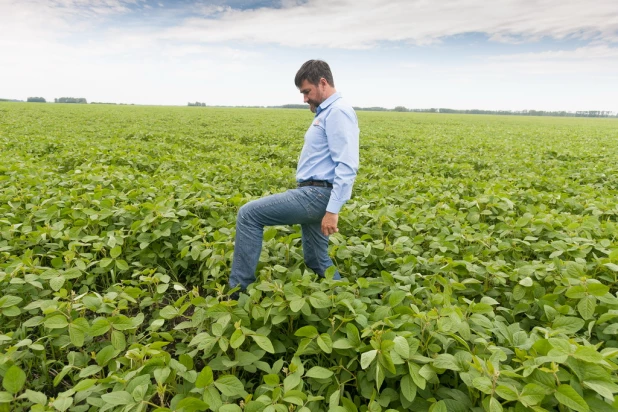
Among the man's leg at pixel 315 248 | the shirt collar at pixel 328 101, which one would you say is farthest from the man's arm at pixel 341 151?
the man's leg at pixel 315 248

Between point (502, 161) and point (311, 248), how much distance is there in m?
8.85

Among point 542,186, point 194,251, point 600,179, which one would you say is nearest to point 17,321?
point 194,251

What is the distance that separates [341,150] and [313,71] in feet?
2.15

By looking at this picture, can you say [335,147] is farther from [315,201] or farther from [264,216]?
[264,216]

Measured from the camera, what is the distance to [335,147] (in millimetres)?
2629

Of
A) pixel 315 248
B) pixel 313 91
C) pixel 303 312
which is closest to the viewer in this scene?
pixel 303 312

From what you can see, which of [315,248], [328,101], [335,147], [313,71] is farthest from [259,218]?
[313,71]

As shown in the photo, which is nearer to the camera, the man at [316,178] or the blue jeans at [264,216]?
the man at [316,178]

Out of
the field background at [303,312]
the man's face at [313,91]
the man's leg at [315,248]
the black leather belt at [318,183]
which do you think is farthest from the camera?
the man's leg at [315,248]

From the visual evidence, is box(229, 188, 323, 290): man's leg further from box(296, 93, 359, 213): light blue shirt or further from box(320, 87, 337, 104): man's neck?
box(320, 87, 337, 104): man's neck

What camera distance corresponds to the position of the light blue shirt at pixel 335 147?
102 inches

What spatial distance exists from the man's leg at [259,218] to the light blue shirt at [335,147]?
0.21 meters

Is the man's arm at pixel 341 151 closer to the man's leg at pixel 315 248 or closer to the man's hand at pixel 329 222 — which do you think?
the man's hand at pixel 329 222

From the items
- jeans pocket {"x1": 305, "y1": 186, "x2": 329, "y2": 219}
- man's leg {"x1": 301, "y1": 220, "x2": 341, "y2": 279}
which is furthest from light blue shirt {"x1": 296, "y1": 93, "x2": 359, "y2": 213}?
man's leg {"x1": 301, "y1": 220, "x2": 341, "y2": 279}
